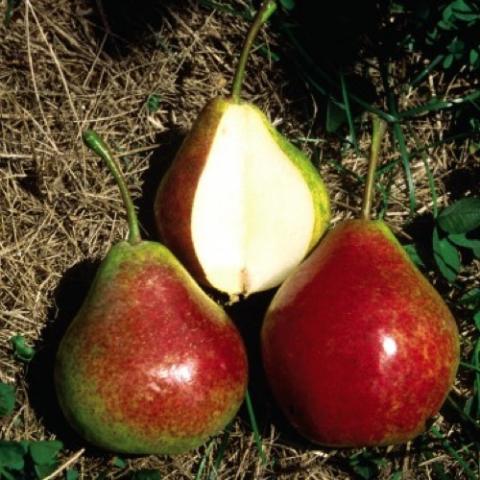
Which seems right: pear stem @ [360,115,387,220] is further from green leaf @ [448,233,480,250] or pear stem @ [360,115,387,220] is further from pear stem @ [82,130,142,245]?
pear stem @ [82,130,142,245]

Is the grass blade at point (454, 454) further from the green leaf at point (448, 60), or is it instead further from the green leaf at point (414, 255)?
the green leaf at point (448, 60)

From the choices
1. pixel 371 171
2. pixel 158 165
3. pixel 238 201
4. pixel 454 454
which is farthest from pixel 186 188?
pixel 454 454

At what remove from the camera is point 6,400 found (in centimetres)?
162

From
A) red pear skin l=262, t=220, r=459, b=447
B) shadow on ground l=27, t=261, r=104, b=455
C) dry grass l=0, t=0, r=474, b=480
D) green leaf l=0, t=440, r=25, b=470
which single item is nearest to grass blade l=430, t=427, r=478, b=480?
dry grass l=0, t=0, r=474, b=480

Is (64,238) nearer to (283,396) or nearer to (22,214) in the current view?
(22,214)

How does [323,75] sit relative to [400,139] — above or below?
above

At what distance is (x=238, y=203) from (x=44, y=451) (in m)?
0.58

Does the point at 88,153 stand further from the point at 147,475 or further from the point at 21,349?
the point at 147,475


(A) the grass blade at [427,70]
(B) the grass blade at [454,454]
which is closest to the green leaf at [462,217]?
(A) the grass blade at [427,70]

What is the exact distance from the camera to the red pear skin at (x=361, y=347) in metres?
1.41

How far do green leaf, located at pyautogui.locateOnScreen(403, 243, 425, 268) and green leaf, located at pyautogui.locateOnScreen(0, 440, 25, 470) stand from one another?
32.3 inches

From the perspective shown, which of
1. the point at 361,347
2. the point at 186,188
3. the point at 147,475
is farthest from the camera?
the point at 147,475

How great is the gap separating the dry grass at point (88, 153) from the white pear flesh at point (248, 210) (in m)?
0.20

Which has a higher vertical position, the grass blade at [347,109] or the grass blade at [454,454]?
the grass blade at [347,109]
